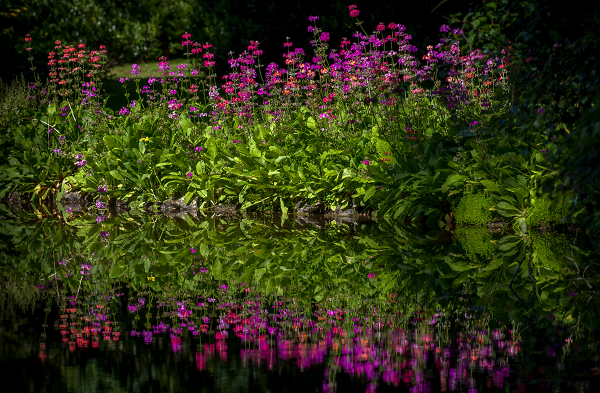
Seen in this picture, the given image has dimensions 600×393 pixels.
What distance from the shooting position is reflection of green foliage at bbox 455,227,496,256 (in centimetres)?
687

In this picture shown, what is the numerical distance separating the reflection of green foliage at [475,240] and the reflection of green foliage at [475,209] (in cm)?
13

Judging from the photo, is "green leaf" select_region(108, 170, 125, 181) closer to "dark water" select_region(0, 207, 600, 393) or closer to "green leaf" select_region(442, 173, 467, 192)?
"dark water" select_region(0, 207, 600, 393)

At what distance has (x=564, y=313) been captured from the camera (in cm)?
477

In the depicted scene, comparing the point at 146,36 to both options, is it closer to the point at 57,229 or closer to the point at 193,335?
the point at 57,229

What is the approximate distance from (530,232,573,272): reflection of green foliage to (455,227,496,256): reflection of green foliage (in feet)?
1.37

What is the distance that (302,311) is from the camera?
505cm

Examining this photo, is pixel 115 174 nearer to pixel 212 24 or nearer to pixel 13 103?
pixel 13 103

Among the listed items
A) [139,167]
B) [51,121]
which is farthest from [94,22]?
[139,167]

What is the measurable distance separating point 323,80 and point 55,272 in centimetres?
497

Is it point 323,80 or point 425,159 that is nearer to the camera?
point 425,159

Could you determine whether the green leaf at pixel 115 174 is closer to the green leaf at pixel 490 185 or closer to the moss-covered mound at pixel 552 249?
Result: the green leaf at pixel 490 185

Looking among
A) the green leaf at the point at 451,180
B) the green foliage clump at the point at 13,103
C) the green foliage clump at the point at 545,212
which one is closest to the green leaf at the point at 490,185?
the green leaf at the point at 451,180

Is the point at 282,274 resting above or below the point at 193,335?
above

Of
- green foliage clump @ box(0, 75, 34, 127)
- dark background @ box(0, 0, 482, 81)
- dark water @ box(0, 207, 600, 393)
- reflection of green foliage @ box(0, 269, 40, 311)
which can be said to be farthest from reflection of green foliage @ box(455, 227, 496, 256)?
dark background @ box(0, 0, 482, 81)
